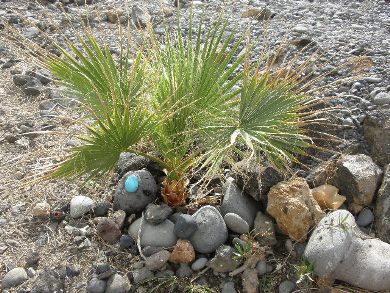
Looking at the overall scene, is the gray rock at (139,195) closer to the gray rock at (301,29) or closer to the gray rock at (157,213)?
the gray rock at (157,213)

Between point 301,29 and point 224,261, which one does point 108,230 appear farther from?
point 301,29

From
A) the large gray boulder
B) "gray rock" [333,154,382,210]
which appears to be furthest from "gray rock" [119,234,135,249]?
"gray rock" [333,154,382,210]

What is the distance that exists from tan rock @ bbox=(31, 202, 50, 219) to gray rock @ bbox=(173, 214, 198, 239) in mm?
833

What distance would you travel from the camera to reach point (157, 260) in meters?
2.70

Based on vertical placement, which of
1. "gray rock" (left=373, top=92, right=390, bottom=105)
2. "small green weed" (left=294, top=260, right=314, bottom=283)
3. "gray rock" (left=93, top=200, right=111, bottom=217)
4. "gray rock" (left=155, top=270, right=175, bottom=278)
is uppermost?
"gray rock" (left=373, top=92, right=390, bottom=105)

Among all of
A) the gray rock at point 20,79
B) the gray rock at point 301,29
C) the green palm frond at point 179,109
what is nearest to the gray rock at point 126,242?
the green palm frond at point 179,109

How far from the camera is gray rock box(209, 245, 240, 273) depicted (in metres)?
2.69

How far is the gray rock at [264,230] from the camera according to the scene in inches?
110

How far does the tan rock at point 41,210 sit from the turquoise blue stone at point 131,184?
54 centimetres

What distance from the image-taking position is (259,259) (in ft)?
8.97

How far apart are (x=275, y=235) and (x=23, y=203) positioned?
5.00ft

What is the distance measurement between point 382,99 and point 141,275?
1816 mm

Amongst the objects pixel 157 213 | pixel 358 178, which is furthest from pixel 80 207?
pixel 358 178

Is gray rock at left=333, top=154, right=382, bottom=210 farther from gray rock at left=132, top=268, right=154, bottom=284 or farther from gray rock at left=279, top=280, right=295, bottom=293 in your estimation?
gray rock at left=132, top=268, right=154, bottom=284
